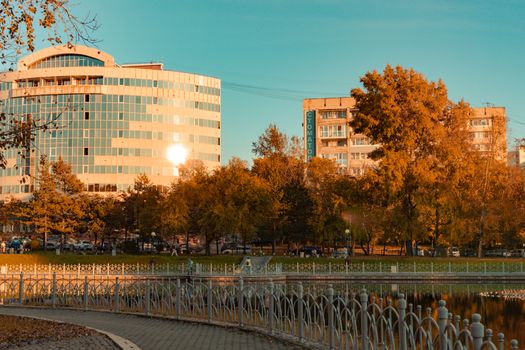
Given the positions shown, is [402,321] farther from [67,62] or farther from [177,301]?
[67,62]

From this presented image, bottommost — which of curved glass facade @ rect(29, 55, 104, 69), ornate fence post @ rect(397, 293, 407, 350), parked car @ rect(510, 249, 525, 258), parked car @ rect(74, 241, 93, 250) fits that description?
parked car @ rect(510, 249, 525, 258)

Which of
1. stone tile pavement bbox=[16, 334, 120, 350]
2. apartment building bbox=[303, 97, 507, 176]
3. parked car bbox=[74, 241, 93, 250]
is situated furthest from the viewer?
apartment building bbox=[303, 97, 507, 176]

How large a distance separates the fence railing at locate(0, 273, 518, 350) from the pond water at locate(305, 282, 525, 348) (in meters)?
2.67

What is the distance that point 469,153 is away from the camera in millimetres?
55562

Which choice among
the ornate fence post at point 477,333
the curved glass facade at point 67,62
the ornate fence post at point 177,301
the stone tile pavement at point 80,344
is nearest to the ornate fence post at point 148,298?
the ornate fence post at point 177,301

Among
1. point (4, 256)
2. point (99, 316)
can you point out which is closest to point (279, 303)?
point (99, 316)

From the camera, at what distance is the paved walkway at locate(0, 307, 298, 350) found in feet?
45.1

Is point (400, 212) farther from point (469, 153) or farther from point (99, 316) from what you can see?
point (99, 316)

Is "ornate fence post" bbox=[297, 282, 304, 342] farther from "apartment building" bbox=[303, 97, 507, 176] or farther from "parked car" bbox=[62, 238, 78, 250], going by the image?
"apartment building" bbox=[303, 97, 507, 176]

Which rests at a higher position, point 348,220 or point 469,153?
point 469,153

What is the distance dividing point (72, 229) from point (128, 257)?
1286 cm

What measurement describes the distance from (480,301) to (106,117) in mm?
69489

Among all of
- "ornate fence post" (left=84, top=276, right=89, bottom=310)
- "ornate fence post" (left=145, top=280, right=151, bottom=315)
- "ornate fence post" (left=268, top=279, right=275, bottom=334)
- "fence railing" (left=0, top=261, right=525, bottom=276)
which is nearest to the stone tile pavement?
"ornate fence post" (left=268, top=279, right=275, bottom=334)

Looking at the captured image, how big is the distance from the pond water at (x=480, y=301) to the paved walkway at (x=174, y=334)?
13.0 ft
